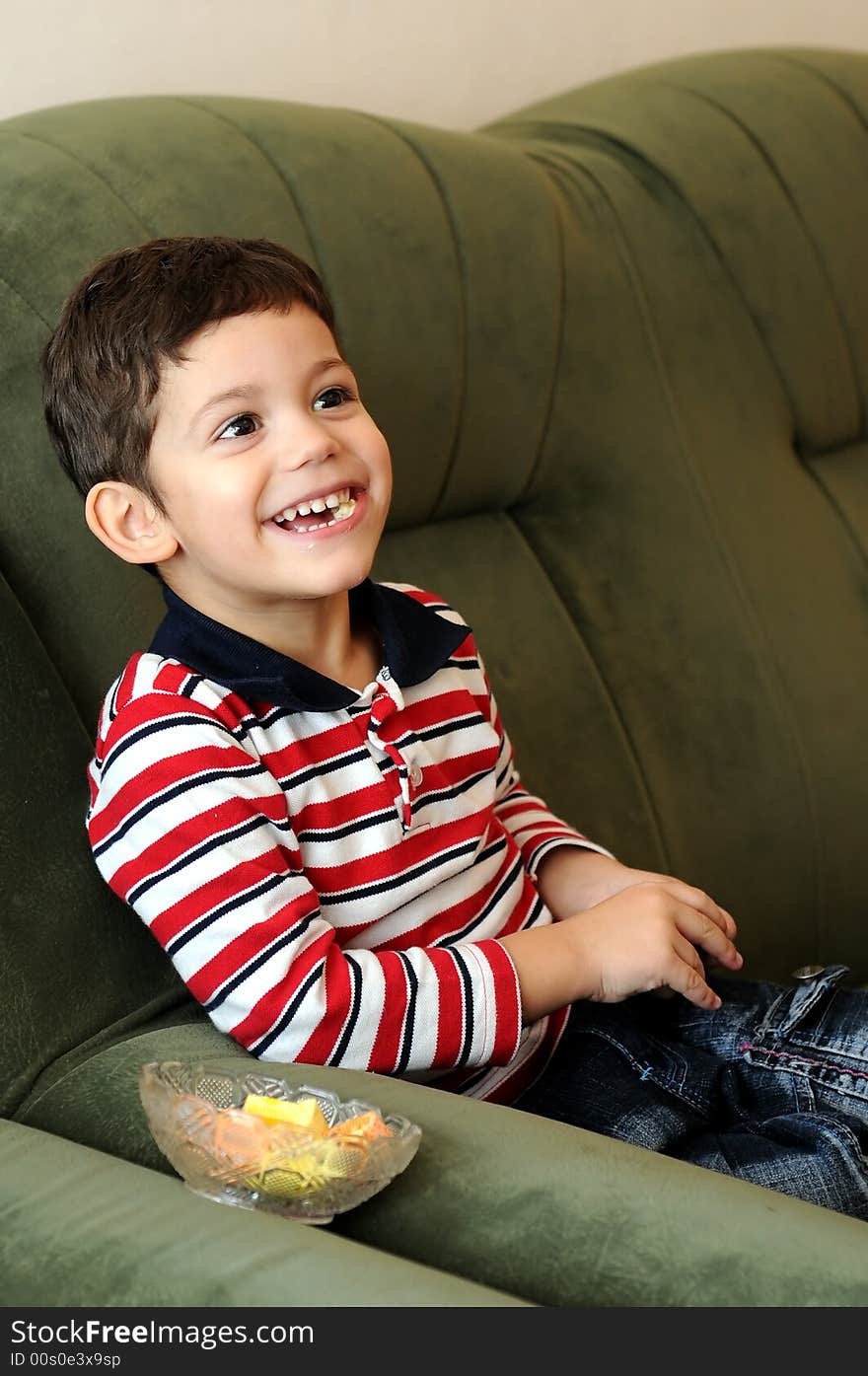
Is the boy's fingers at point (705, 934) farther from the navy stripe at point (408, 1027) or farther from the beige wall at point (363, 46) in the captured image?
the beige wall at point (363, 46)

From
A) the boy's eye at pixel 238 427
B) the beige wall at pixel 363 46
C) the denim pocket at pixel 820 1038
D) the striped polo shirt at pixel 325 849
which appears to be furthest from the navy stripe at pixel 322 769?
the beige wall at pixel 363 46

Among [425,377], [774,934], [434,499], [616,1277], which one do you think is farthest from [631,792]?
[616,1277]

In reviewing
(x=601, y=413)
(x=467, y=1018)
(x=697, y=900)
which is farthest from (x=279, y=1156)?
(x=601, y=413)

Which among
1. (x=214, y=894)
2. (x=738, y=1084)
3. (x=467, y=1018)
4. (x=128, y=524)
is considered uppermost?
(x=128, y=524)

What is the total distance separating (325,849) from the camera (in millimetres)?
1019

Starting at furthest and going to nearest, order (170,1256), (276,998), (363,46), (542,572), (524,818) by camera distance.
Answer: (363,46) → (542,572) → (524,818) → (276,998) → (170,1256)

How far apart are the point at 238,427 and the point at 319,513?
0.26 ft

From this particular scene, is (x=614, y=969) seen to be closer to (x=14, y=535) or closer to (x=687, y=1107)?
(x=687, y=1107)

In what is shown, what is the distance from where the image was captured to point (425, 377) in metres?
1.38

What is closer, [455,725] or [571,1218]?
[571,1218]

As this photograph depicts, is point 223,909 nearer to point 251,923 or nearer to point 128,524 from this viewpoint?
point 251,923

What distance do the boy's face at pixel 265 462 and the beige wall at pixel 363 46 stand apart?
0.57 meters

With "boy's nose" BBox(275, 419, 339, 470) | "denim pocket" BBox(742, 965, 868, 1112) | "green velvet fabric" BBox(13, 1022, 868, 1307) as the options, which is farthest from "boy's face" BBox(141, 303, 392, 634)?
"denim pocket" BBox(742, 965, 868, 1112)

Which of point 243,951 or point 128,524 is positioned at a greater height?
point 128,524
